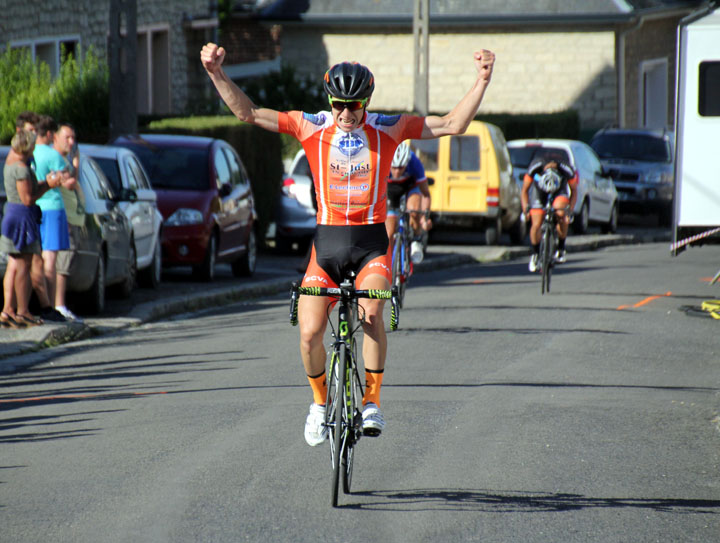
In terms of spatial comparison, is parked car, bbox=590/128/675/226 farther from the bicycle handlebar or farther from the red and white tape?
the bicycle handlebar

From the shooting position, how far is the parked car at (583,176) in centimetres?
2666

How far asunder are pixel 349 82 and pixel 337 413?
1.62 m

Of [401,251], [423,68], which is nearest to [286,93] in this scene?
[423,68]

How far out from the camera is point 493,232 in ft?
80.1

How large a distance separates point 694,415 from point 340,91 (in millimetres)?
3774

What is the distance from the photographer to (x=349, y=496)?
266 inches

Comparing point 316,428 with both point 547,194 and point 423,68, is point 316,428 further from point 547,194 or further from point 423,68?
point 423,68

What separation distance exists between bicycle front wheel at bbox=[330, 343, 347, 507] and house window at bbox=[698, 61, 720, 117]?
34.8 feet

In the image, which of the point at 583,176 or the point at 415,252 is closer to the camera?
the point at 415,252

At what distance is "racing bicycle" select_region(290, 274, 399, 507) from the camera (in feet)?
21.4

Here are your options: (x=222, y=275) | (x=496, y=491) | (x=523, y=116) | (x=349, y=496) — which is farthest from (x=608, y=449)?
(x=523, y=116)

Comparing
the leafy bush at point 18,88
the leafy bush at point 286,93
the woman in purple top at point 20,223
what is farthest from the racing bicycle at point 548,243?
the leafy bush at point 286,93

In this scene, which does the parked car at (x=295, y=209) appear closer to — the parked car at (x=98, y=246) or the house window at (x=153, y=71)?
the parked car at (x=98, y=246)

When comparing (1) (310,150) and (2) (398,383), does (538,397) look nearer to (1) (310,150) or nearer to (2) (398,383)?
(2) (398,383)
